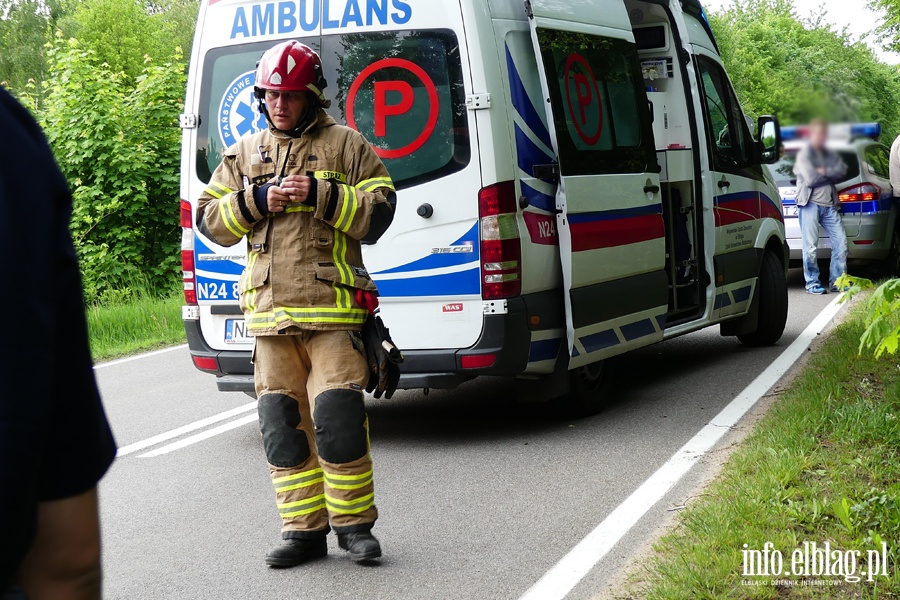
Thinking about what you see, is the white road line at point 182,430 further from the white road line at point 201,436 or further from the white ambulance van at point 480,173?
the white ambulance van at point 480,173

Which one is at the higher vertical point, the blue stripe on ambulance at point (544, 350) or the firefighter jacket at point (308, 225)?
the firefighter jacket at point (308, 225)

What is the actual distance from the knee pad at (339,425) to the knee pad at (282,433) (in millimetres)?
118

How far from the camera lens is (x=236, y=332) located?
6.53 m

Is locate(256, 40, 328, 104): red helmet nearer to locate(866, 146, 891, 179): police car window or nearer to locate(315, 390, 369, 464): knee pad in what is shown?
locate(315, 390, 369, 464): knee pad

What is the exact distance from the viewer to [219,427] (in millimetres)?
7359

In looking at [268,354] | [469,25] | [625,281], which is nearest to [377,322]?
[268,354]

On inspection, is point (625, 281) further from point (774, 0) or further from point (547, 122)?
point (774, 0)

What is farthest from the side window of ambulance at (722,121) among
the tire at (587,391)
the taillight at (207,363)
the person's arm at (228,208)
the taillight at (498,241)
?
the person's arm at (228,208)

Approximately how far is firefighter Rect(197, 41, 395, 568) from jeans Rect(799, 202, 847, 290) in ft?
32.1

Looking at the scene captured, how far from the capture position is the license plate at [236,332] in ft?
21.4

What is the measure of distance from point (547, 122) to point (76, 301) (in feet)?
17.1

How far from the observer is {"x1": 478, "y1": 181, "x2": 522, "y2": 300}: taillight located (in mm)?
6027

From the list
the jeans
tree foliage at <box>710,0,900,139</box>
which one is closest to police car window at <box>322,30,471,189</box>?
tree foliage at <box>710,0,900,139</box>

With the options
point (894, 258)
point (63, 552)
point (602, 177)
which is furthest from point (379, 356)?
point (894, 258)
